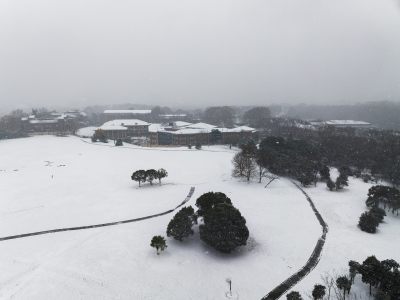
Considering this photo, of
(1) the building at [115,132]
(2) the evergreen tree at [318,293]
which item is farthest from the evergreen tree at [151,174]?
(1) the building at [115,132]

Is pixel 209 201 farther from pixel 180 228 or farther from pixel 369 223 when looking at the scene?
pixel 369 223

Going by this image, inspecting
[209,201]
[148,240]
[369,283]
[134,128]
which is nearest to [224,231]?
[209,201]

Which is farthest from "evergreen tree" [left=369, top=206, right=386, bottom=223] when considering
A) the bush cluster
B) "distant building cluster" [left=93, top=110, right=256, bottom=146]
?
"distant building cluster" [left=93, top=110, right=256, bottom=146]

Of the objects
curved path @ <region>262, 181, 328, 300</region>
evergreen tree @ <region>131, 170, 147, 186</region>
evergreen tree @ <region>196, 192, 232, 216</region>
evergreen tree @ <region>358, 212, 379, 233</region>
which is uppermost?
evergreen tree @ <region>196, 192, 232, 216</region>

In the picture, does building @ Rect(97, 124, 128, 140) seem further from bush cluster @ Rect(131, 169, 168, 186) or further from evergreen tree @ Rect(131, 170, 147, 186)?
evergreen tree @ Rect(131, 170, 147, 186)

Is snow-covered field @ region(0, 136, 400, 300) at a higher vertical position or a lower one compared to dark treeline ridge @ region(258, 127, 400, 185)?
lower
